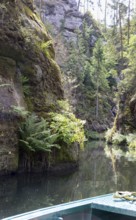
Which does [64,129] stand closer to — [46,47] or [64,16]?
[46,47]

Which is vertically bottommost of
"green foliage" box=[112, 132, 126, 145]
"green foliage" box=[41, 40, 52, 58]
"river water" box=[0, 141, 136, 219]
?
"river water" box=[0, 141, 136, 219]

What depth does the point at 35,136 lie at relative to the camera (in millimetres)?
10750

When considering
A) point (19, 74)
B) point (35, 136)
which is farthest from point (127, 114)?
point (35, 136)

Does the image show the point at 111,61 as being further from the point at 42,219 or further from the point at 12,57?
the point at 42,219

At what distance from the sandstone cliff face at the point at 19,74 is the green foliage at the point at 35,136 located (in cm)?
29

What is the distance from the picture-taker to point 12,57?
39.8ft

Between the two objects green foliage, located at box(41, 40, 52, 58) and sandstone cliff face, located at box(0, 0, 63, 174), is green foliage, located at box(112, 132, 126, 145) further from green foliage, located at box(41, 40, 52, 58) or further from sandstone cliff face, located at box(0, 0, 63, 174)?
green foliage, located at box(41, 40, 52, 58)

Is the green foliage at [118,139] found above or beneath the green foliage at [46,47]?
beneath

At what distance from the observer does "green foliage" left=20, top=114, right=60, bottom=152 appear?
10.5 m

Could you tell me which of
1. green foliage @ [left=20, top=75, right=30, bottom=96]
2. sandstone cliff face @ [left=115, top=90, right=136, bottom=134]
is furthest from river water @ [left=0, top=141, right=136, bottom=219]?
sandstone cliff face @ [left=115, top=90, right=136, bottom=134]

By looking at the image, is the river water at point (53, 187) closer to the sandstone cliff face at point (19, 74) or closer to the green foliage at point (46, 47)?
the sandstone cliff face at point (19, 74)

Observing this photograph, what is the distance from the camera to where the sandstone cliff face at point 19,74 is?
10.3 meters

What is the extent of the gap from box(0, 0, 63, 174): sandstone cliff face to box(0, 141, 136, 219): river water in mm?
1085

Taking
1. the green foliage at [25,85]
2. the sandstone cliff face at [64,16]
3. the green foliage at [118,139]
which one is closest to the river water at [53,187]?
the green foliage at [25,85]
